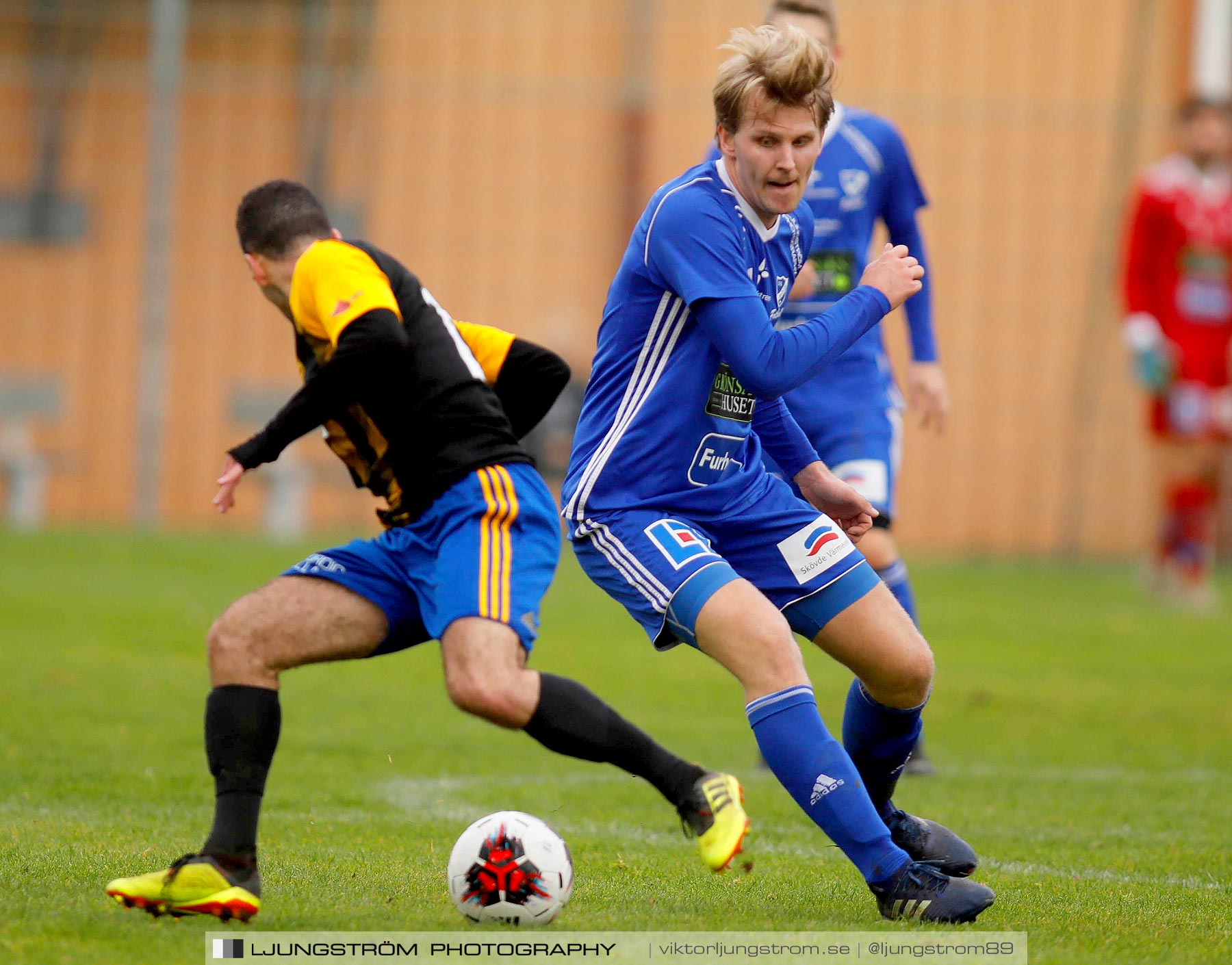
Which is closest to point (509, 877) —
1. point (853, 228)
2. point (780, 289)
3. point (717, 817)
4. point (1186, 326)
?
point (717, 817)

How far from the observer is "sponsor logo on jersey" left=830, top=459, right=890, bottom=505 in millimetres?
5996

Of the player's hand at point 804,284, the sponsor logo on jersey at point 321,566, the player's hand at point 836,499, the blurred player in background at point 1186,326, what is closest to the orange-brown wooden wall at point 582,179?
the blurred player in background at point 1186,326

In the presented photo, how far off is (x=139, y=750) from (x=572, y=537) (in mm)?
2878

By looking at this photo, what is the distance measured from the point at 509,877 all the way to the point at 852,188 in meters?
3.15

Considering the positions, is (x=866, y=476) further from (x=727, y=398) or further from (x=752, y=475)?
(x=727, y=398)

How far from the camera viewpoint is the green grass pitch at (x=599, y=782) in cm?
400

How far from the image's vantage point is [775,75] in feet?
13.0

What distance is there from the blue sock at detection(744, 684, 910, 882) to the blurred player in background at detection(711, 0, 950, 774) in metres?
2.09

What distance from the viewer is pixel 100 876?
425cm

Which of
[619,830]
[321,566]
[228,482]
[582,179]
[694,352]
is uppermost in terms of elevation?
[582,179]

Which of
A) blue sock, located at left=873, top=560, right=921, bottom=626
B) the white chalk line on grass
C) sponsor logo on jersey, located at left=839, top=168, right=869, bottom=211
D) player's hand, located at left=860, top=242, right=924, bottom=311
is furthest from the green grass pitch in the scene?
sponsor logo on jersey, located at left=839, top=168, right=869, bottom=211

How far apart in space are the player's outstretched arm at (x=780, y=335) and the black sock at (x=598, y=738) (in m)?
0.85

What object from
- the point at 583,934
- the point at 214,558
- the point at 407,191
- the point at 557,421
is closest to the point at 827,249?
the point at 583,934

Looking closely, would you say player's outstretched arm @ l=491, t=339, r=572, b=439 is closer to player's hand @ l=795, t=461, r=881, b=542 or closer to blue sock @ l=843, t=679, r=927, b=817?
player's hand @ l=795, t=461, r=881, b=542
